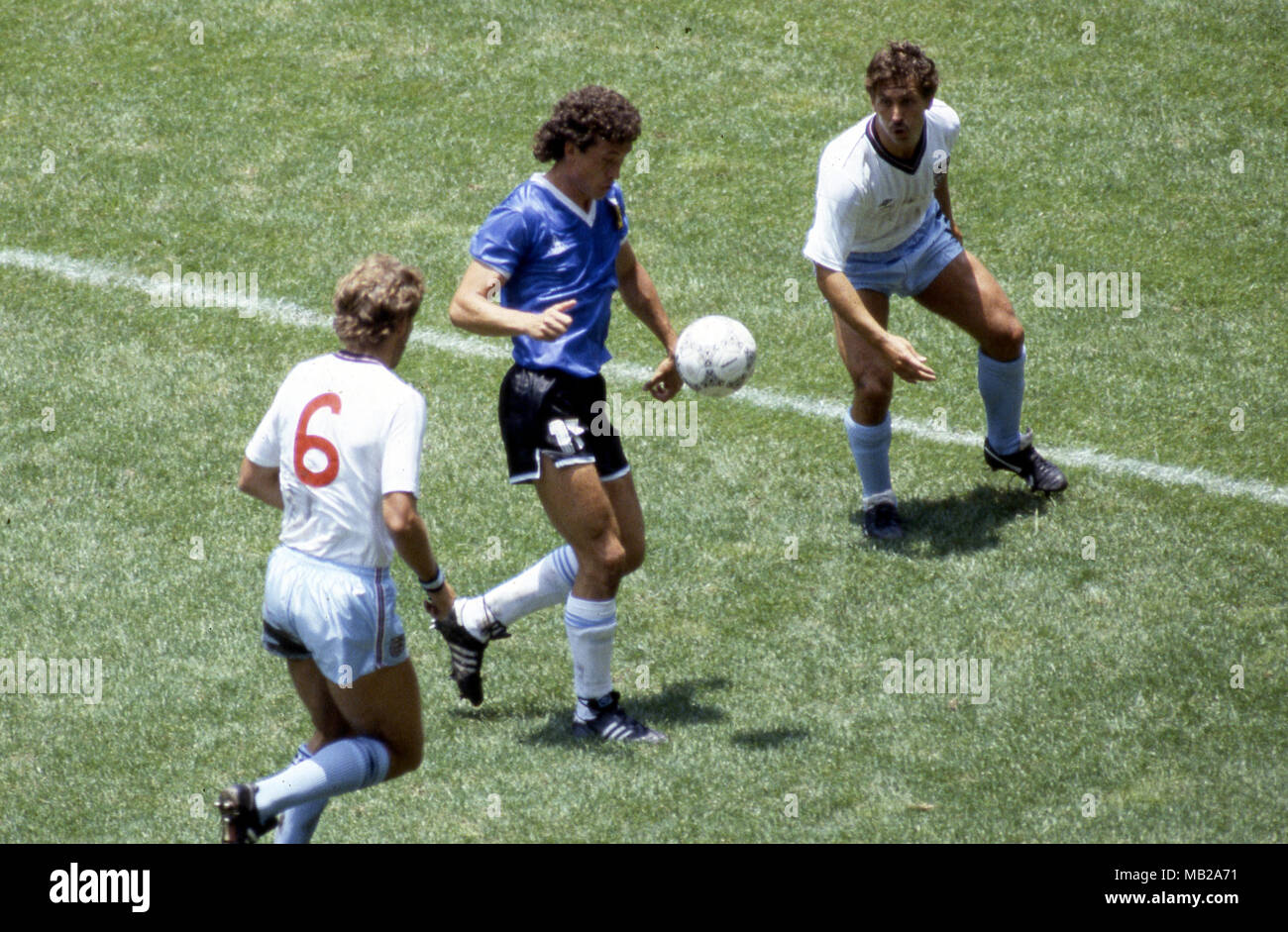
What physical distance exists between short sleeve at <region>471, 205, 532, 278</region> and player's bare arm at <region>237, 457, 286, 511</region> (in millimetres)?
1243

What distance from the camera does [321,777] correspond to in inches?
193

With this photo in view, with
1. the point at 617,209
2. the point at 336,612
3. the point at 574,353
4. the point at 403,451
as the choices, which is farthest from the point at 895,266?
the point at 336,612

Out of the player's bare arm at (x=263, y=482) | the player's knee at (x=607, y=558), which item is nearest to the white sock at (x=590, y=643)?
the player's knee at (x=607, y=558)

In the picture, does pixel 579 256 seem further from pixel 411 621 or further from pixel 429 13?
pixel 429 13

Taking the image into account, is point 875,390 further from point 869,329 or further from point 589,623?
point 589,623

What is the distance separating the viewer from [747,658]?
6.91 metres

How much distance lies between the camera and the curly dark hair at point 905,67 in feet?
22.8

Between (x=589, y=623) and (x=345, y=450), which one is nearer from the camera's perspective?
(x=345, y=450)

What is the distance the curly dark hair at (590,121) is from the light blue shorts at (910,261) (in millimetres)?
2112

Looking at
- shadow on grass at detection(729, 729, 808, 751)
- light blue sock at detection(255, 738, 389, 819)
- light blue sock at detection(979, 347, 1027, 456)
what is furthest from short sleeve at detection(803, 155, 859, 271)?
light blue sock at detection(255, 738, 389, 819)

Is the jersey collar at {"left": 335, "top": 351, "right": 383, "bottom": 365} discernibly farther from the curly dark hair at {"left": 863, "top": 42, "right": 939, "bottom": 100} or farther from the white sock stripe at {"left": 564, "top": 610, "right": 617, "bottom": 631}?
the curly dark hair at {"left": 863, "top": 42, "right": 939, "bottom": 100}

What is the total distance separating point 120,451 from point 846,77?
22.0 feet

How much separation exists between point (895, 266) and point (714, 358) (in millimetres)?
1673

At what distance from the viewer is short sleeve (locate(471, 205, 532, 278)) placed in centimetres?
586
